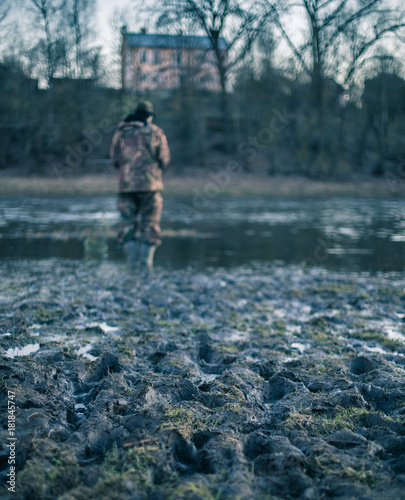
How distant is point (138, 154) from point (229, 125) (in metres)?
31.5

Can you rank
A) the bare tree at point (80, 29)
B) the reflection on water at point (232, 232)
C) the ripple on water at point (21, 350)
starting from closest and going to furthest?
the ripple on water at point (21, 350) < the reflection on water at point (232, 232) < the bare tree at point (80, 29)

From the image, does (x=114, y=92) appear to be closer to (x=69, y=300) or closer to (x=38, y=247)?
(x=38, y=247)

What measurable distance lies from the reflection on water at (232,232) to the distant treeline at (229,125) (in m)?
14.0

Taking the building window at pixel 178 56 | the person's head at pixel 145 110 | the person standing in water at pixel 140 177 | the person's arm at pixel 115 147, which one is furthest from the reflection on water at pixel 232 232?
the building window at pixel 178 56

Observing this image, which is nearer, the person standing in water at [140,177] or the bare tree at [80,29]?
the person standing in water at [140,177]

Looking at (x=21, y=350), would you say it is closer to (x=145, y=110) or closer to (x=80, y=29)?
(x=145, y=110)

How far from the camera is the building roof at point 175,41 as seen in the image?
112 ft

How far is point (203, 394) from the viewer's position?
3.18 metres

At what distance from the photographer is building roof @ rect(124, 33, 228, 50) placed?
112ft

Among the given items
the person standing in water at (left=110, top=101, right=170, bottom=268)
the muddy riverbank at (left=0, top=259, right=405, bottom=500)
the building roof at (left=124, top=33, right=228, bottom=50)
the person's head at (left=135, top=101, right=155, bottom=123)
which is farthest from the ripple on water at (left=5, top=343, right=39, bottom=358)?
the building roof at (left=124, top=33, right=228, bottom=50)

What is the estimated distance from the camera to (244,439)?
2652mm

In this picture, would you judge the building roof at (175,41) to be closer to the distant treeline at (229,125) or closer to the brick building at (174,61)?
the brick building at (174,61)

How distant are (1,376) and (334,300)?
13.2 feet

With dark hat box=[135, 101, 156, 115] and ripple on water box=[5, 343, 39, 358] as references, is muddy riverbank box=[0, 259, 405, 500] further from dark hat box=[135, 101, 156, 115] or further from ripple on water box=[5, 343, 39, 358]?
dark hat box=[135, 101, 156, 115]
